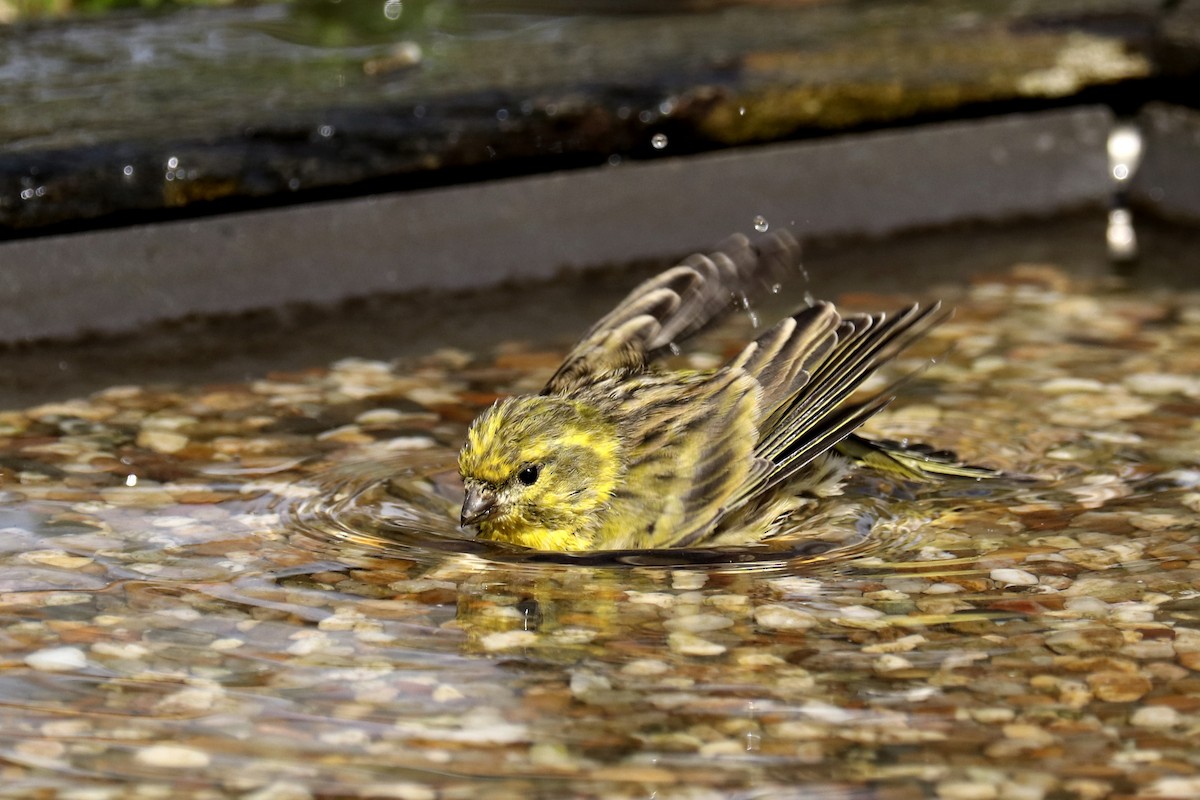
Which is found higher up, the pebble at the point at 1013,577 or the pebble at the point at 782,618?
the pebble at the point at 1013,577

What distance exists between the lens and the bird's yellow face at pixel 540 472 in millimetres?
3889

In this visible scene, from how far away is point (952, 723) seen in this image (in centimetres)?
307

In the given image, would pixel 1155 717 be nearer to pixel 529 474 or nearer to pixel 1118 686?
pixel 1118 686

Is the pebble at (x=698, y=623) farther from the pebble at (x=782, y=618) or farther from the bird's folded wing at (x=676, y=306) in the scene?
the bird's folded wing at (x=676, y=306)

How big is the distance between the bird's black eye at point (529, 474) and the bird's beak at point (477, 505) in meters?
0.08

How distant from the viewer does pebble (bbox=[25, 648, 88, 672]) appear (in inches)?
128

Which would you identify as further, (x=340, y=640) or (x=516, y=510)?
(x=516, y=510)

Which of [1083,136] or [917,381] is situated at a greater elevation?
[1083,136]

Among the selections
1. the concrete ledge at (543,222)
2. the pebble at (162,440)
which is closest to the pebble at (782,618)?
the pebble at (162,440)

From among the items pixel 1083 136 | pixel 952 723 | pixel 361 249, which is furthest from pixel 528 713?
pixel 1083 136

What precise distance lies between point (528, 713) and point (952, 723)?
2.44ft

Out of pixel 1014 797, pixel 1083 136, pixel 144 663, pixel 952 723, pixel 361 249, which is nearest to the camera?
pixel 1014 797

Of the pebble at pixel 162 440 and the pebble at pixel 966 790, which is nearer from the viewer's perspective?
the pebble at pixel 966 790

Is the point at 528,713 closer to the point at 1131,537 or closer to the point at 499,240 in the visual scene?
the point at 1131,537
